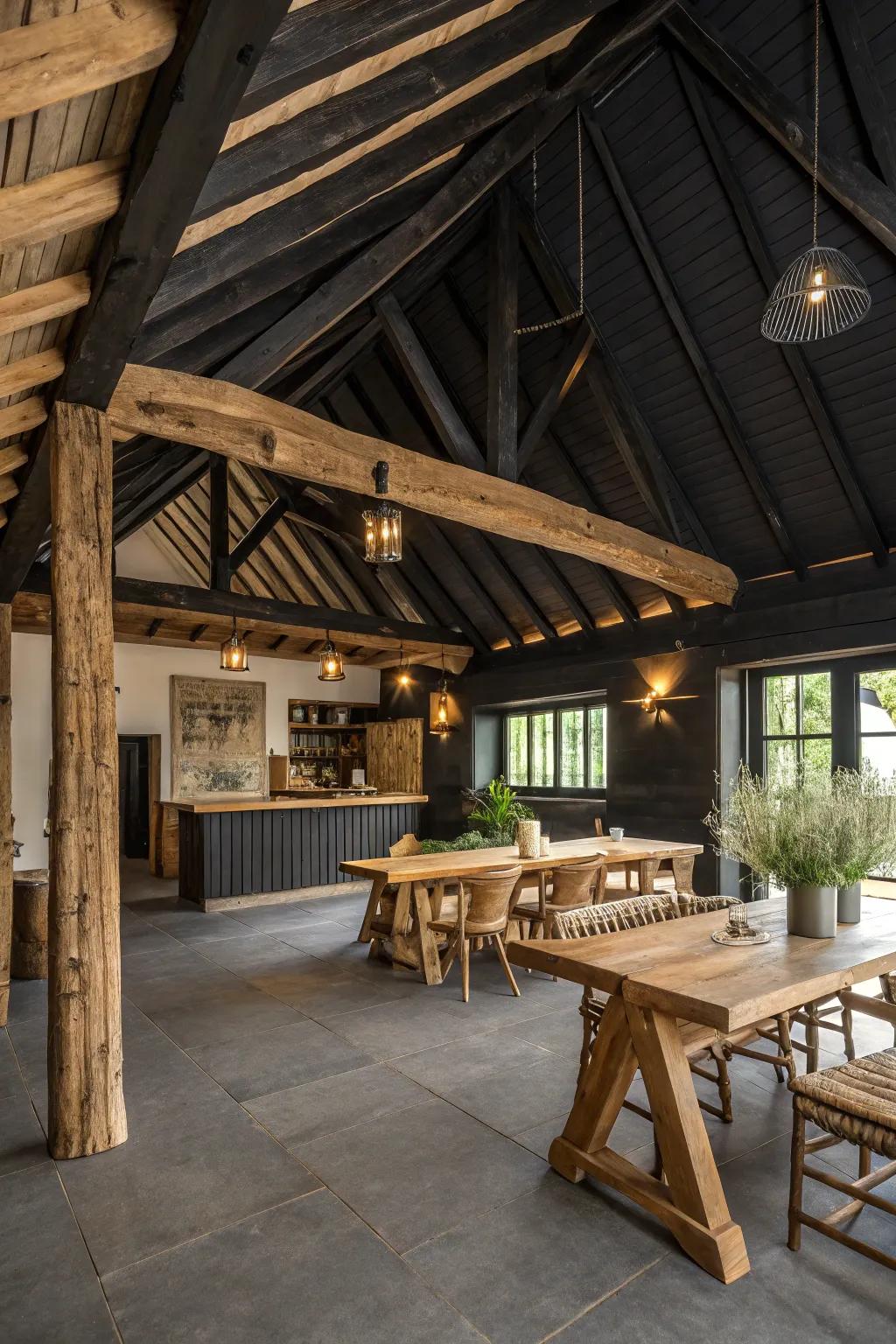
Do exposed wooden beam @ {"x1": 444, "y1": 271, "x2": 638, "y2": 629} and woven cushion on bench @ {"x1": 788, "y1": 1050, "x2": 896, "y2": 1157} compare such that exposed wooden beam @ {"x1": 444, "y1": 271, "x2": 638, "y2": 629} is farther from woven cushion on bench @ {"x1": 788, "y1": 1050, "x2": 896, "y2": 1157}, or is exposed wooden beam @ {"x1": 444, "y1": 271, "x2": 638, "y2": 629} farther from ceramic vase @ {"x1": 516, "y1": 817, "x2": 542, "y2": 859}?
woven cushion on bench @ {"x1": 788, "y1": 1050, "x2": 896, "y2": 1157}

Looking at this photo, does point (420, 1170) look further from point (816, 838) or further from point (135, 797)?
point (135, 797)

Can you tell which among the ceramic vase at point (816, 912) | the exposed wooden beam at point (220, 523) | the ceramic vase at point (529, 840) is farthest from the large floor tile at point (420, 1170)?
the exposed wooden beam at point (220, 523)

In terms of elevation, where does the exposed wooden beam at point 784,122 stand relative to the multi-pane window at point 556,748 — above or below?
above

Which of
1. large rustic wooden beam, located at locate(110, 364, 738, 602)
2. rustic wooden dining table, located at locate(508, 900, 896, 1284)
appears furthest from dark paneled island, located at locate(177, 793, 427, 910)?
rustic wooden dining table, located at locate(508, 900, 896, 1284)

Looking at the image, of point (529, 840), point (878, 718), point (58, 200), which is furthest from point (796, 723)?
point (58, 200)

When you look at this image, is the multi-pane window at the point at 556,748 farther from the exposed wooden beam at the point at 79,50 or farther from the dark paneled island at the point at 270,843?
the exposed wooden beam at the point at 79,50

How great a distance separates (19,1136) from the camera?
127 inches

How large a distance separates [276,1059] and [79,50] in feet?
13.5

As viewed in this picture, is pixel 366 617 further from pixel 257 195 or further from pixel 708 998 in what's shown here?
pixel 708 998

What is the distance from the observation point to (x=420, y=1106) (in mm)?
3438

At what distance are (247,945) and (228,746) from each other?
16.6ft

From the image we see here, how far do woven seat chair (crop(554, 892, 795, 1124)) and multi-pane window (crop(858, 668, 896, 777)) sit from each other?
3073 mm

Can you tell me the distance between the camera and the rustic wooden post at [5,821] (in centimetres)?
460

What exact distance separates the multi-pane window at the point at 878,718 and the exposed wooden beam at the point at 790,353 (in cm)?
106
